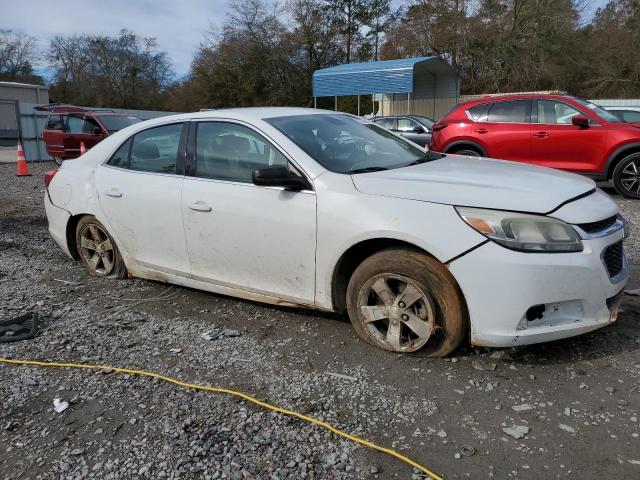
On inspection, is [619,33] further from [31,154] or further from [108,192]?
[108,192]

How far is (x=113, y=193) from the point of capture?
4.44 metres

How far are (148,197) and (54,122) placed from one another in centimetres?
1409

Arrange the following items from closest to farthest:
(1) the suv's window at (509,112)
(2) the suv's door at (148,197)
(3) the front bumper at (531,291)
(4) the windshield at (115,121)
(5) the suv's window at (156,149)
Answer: (3) the front bumper at (531,291), (2) the suv's door at (148,197), (5) the suv's window at (156,149), (1) the suv's window at (509,112), (4) the windshield at (115,121)

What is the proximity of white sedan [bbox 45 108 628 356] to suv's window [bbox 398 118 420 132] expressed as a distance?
1253 centimetres

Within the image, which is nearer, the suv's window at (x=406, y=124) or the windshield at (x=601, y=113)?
the windshield at (x=601, y=113)

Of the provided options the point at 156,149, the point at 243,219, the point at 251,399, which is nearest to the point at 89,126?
the point at 156,149

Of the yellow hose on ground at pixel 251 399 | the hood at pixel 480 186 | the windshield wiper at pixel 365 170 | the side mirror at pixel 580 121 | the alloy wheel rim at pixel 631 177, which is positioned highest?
the side mirror at pixel 580 121

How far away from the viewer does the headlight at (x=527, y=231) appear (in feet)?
9.20

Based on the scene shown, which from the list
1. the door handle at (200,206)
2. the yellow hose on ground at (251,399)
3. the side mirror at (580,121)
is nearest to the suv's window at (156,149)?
the door handle at (200,206)

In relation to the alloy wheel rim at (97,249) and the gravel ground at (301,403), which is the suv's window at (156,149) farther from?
the gravel ground at (301,403)

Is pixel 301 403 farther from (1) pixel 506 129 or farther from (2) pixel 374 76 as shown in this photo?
(2) pixel 374 76

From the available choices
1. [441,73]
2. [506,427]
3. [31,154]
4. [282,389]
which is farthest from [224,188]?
[441,73]

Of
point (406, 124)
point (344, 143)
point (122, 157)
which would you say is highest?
point (406, 124)

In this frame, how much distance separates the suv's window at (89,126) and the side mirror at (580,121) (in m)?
12.1
